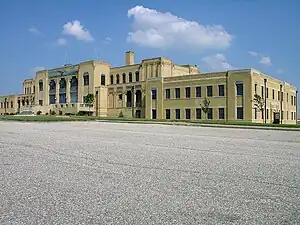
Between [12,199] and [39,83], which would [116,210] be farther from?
[39,83]

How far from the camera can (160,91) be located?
65312 millimetres

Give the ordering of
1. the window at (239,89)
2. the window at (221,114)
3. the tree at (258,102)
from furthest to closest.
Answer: the window at (221,114) < the window at (239,89) < the tree at (258,102)

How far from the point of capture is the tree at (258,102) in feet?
179

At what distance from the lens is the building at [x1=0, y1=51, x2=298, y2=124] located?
184ft

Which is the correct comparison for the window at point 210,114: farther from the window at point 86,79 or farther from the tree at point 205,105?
the window at point 86,79

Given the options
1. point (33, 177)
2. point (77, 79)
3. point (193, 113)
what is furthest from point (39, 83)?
point (33, 177)

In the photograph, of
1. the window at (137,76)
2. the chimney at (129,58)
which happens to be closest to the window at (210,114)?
the window at (137,76)

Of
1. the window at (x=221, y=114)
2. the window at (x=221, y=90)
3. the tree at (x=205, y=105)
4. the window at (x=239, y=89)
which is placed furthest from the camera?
the tree at (x=205, y=105)

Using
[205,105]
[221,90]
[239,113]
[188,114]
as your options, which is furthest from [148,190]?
[188,114]

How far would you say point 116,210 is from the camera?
5.77 m

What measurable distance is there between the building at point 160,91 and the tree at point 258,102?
568 mm

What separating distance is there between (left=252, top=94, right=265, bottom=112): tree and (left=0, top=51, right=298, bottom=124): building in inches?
22.4

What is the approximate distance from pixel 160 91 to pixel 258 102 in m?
17.7

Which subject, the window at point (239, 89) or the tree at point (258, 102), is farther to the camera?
the window at point (239, 89)
